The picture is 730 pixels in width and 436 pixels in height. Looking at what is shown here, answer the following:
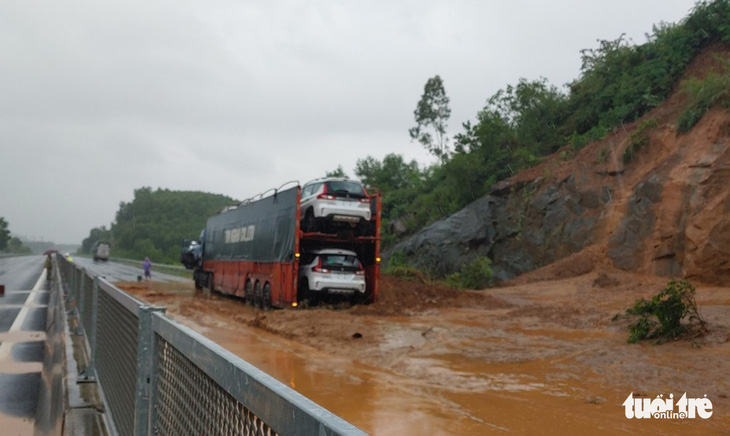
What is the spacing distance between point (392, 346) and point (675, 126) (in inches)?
806

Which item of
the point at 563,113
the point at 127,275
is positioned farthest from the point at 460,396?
the point at 127,275

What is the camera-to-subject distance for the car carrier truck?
18859 mm

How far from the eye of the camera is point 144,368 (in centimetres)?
A: 396

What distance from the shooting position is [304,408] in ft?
5.43

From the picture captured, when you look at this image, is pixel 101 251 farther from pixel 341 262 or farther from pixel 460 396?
pixel 460 396

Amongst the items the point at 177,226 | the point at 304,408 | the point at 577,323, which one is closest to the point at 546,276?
the point at 577,323

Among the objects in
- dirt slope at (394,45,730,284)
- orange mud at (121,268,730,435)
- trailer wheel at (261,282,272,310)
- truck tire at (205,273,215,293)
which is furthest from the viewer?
truck tire at (205,273,215,293)

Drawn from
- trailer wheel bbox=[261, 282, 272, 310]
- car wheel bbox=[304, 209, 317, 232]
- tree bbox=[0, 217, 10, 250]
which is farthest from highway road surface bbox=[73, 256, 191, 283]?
tree bbox=[0, 217, 10, 250]

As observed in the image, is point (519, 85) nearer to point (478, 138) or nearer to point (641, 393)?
point (478, 138)

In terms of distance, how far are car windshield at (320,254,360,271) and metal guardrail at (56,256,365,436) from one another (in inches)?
494

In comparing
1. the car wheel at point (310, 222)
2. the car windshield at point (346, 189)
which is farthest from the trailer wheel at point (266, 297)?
the car windshield at point (346, 189)

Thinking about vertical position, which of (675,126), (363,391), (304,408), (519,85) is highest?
(519,85)

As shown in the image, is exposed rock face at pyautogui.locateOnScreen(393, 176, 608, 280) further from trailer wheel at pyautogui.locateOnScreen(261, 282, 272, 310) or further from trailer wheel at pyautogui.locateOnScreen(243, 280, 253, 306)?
trailer wheel at pyautogui.locateOnScreen(261, 282, 272, 310)

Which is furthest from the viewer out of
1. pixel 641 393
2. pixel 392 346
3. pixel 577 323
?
pixel 577 323
